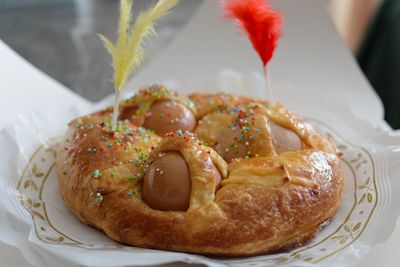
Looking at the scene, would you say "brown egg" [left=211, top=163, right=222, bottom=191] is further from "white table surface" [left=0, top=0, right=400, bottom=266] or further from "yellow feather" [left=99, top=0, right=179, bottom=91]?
"white table surface" [left=0, top=0, right=400, bottom=266]

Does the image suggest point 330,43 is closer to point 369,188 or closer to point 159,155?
point 369,188

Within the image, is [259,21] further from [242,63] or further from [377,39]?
[377,39]

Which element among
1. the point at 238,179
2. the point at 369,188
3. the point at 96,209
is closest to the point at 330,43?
the point at 369,188

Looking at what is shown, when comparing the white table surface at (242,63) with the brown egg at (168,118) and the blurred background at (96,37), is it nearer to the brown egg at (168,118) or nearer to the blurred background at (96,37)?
the blurred background at (96,37)

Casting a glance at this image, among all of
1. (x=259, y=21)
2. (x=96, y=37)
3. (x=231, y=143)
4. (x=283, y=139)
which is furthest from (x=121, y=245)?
(x=96, y=37)

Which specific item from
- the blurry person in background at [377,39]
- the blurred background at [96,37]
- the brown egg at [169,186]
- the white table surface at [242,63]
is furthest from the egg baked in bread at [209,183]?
the blurry person in background at [377,39]

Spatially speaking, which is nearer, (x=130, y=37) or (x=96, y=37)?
(x=130, y=37)

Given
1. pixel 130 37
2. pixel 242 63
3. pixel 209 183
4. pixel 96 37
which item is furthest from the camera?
pixel 96 37
